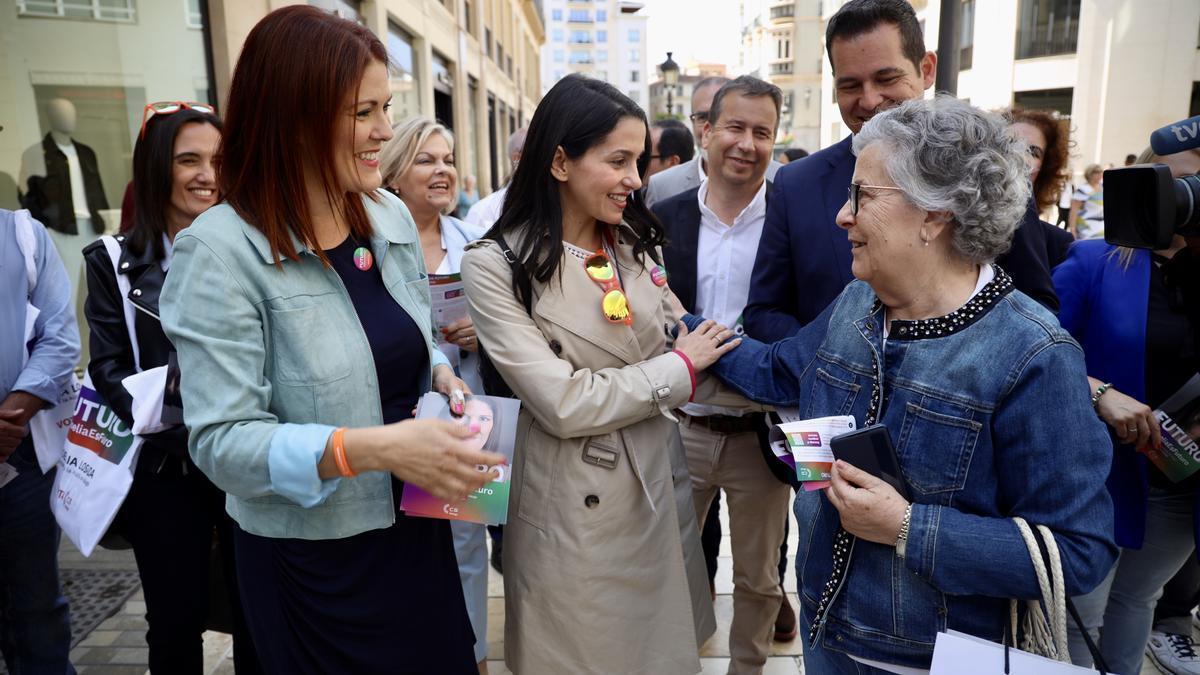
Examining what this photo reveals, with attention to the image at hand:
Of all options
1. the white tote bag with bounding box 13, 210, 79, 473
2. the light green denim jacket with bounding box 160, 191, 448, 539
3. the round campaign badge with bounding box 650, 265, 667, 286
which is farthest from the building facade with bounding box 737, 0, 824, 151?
the light green denim jacket with bounding box 160, 191, 448, 539

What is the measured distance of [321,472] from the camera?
4.67 feet

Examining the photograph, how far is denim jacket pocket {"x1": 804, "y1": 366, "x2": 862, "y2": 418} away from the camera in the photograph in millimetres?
1725

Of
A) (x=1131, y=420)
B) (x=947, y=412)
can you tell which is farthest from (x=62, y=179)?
(x=1131, y=420)

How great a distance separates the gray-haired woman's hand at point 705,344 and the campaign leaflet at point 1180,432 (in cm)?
129

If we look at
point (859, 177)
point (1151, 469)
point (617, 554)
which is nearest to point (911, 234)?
point (859, 177)

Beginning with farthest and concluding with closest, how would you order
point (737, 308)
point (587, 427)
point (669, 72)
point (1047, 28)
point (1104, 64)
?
point (1047, 28) < point (1104, 64) < point (669, 72) < point (737, 308) < point (587, 427)

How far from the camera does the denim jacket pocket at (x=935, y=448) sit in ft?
4.93

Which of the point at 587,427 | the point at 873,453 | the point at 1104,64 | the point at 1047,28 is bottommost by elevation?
the point at 587,427

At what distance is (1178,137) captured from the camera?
1.69 m

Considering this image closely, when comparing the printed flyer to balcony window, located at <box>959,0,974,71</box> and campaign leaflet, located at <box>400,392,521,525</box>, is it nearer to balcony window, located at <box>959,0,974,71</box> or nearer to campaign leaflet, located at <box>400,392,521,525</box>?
campaign leaflet, located at <box>400,392,521,525</box>

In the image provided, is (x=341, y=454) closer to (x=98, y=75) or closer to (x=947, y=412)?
(x=947, y=412)

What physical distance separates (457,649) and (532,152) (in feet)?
4.65

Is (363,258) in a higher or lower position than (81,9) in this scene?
lower

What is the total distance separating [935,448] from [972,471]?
84mm
